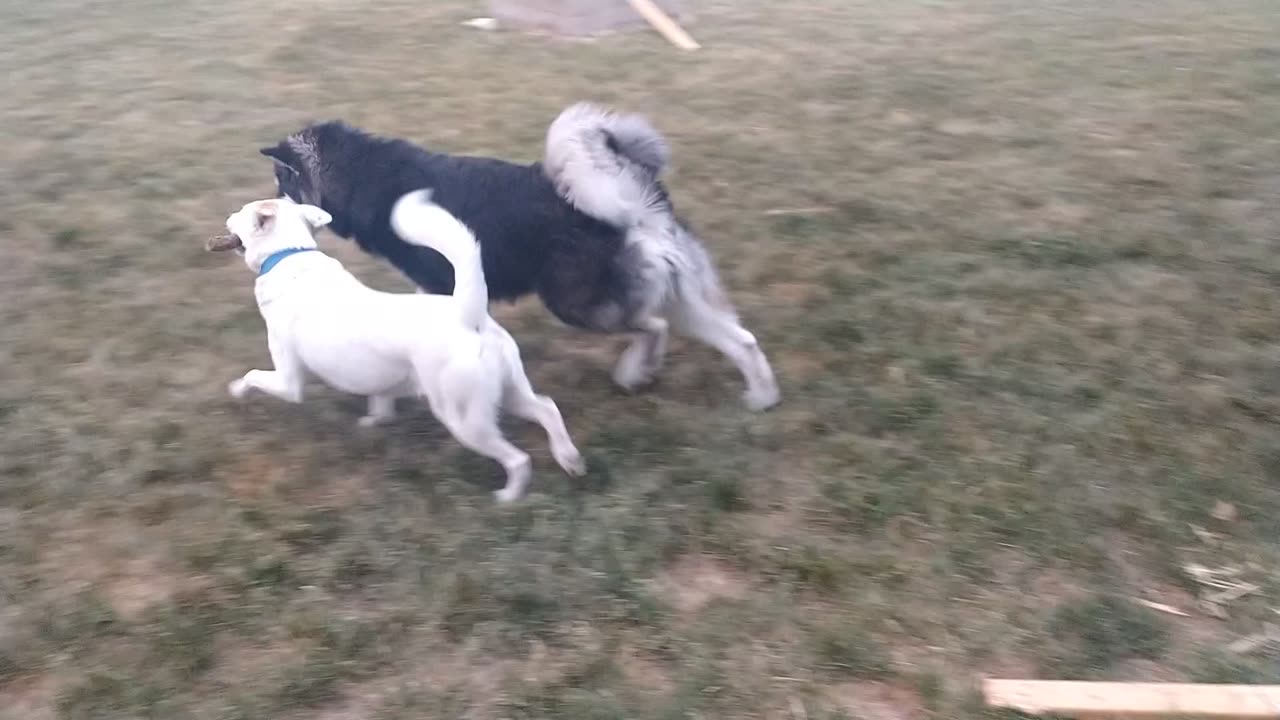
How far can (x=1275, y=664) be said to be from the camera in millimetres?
2309

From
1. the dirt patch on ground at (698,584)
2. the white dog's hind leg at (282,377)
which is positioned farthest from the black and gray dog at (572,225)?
the dirt patch on ground at (698,584)

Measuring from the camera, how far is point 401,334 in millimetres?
2623

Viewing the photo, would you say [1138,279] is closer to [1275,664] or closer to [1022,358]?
[1022,358]

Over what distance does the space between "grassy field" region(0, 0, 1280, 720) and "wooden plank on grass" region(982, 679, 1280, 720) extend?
0.13 metres

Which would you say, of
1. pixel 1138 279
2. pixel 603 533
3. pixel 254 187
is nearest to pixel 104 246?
pixel 254 187

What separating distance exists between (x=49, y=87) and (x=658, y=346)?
16.2 ft

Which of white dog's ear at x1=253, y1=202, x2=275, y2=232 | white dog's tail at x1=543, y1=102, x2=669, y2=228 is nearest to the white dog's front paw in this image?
white dog's tail at x1=543, y1=102, x2=669, y2=228

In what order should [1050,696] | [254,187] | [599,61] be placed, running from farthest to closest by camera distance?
[599,61], [254,187], [1050,696]

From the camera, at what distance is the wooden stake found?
291 inches

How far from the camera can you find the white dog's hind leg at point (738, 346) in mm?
3254

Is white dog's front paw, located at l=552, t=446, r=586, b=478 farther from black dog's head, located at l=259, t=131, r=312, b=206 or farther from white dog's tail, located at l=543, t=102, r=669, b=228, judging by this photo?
black dog's head, located at l=259, t=131, r=312, b=206

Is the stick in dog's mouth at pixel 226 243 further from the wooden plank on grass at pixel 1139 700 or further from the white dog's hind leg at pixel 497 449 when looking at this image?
the wooden plank on grass at pixel 1139 700

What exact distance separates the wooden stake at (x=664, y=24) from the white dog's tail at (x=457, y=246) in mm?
5045

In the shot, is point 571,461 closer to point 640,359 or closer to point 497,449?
point 497,449
